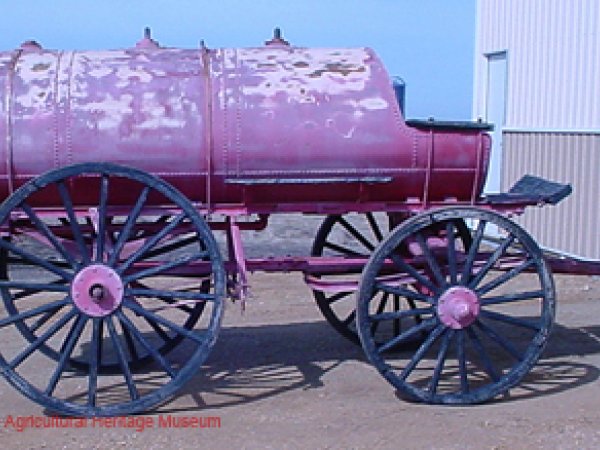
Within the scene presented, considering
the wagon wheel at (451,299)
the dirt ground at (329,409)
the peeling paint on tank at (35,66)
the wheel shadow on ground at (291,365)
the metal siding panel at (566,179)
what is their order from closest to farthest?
the dirt ground at (329,409)
the wagon wheel at (451,299)
the peeling paint on tank at (35,66)
the wheel shadow on ground at (291,365)
the metal siding panel at (566,179)

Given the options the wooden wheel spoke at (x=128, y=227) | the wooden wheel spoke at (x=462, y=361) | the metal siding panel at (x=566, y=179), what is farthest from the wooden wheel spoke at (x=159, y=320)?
the metal siding panel at (x=566, y=179)

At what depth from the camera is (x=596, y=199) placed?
11.6m

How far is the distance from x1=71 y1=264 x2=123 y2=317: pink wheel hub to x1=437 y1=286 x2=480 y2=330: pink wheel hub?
2090 mm

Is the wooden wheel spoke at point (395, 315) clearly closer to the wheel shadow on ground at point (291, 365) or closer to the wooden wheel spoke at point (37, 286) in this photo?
the wheel shadow on ground at point (291, 365)

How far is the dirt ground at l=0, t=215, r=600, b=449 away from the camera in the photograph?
579 cm

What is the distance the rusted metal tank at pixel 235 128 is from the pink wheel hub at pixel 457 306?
741mm

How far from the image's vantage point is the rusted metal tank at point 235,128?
625 cm

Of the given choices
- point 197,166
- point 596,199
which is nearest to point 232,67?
point 197,166

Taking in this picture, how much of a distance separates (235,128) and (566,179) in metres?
Result: 7.07

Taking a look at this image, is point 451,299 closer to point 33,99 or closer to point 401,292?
point 401,292

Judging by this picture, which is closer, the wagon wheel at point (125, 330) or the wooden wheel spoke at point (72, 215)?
the wooden wheel spoke at point (72, 215)

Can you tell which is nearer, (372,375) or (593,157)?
(372,375)

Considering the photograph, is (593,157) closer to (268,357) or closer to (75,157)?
(268,357)

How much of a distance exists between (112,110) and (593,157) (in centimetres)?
725
